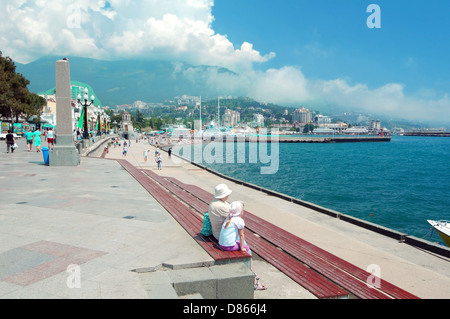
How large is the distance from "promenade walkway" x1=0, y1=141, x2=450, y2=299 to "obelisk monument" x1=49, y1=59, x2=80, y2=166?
3393mm

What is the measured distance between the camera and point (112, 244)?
5.08 metres

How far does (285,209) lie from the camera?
41.4 feet

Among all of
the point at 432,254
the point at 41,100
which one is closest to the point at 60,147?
the point at 432,254

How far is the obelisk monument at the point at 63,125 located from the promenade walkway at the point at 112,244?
339 centimetres

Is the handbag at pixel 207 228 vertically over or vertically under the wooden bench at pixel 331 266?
over

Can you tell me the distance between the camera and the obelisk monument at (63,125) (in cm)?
1435

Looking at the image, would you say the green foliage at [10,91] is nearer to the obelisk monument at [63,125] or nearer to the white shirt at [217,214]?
the obelisk monument at [63,125]

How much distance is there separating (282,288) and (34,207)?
551cm

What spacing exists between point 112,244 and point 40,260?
0.99 m

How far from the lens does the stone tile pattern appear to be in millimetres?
3867

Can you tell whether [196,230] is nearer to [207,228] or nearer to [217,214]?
[207,228]

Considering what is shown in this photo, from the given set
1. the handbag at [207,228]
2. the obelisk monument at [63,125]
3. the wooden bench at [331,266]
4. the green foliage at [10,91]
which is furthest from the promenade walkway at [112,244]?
the green foliage at [10,91]

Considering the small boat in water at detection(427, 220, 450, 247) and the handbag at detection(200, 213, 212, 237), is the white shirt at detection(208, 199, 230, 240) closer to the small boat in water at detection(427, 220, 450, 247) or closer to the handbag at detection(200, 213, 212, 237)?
the handbag at detection(200, 213, 212, 237)
